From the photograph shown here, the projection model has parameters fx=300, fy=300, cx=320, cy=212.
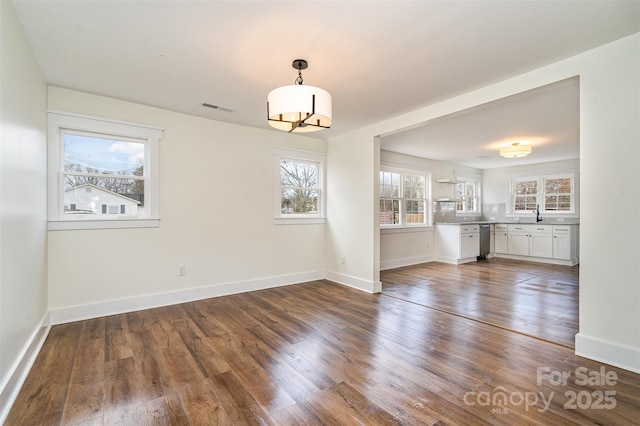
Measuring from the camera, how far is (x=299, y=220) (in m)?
4.95

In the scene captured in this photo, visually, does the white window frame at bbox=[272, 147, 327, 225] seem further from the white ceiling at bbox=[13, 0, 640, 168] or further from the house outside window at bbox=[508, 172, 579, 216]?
the house outside window at bbox=[508, 172, 579, 216]

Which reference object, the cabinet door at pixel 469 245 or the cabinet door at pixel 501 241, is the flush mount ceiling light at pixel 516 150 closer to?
the cabinet door at pixel 469 245

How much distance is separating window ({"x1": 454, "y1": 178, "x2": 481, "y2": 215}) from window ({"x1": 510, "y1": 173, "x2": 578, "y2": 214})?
0.84 m

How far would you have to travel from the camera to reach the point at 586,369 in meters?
2.21

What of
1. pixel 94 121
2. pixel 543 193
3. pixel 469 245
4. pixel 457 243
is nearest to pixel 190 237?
pixel 94 121

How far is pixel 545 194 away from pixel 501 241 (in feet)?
5.31

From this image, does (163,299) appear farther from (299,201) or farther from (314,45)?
(314,45)

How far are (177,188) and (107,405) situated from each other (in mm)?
2566

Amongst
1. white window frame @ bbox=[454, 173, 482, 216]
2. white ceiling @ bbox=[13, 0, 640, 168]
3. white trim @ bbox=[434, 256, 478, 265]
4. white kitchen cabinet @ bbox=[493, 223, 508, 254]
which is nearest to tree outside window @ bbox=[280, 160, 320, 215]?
white ceiling @ bbox=[13, 0, 640, 168]

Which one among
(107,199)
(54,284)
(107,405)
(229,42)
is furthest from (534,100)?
(54,284)

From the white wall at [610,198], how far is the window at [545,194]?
6105 millimetres

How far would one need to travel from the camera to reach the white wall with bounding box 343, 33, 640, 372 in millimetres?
2174

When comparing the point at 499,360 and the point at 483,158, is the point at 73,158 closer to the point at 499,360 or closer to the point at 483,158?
the point at 499,360

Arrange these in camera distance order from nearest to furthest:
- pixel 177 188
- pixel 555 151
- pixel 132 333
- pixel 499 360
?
pixel 499 360, pixel 132 333, pixel 177 188, pixel 555 151
